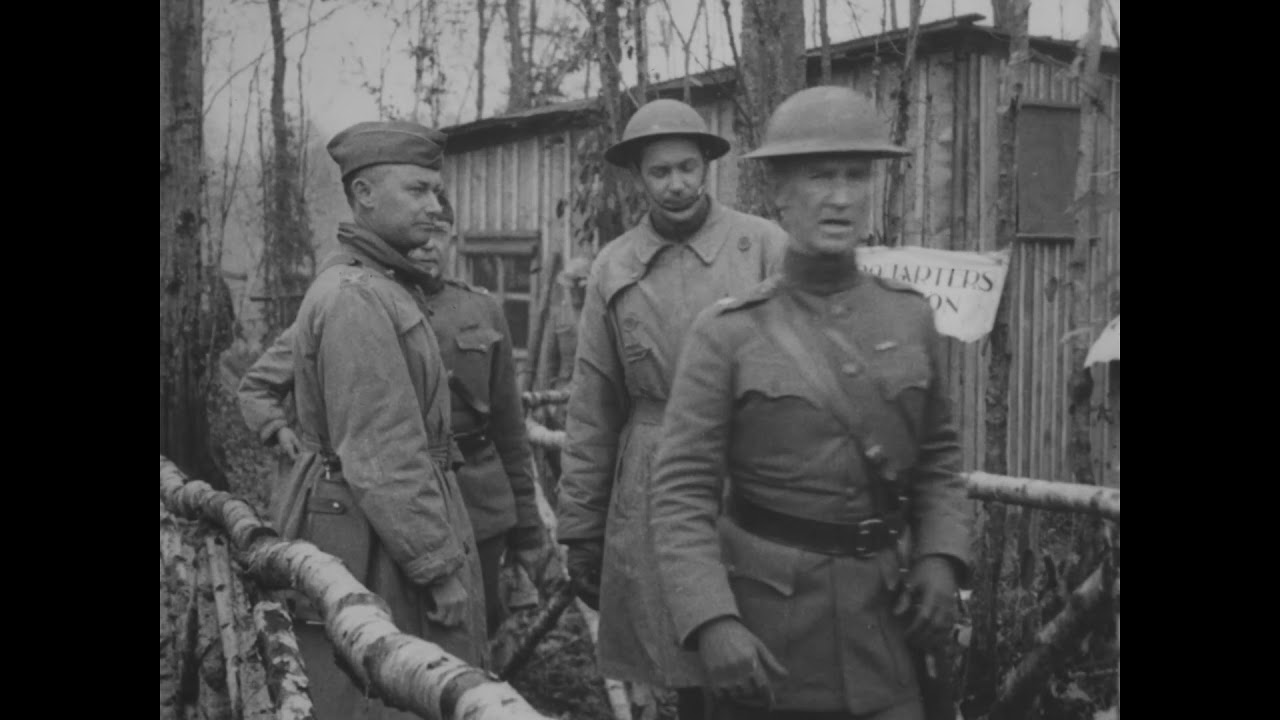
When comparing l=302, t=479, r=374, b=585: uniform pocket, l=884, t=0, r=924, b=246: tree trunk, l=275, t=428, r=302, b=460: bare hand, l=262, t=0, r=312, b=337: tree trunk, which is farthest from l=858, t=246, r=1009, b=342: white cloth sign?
l=262, t=0, r=312, b=337: tree trunk

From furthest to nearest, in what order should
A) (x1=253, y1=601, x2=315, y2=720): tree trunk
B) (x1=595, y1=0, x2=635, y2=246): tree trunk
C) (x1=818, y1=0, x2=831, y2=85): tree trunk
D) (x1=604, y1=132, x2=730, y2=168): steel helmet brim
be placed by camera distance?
(x1=595, y1=0, x2=635, y2=246): tree trunk, (x1=818, y1=0, x2=831, y2=85): tree trunk, (x1=604, y1=132, x2=730, y2=168): steel helmet brim, (x1=253, y1=601, x2=315, y2=720): tree trunk

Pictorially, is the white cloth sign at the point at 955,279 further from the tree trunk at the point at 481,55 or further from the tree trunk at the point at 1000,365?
the tree trunk at the point at 481,55

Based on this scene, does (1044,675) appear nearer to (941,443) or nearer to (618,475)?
(618,475)

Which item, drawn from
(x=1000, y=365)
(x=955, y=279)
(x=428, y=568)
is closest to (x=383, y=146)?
(x=428, y=568)

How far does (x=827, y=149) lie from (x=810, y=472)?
75 cm

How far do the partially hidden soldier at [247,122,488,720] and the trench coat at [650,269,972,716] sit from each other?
811 mm

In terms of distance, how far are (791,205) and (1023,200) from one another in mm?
6230

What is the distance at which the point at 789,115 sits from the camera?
10.3 feet

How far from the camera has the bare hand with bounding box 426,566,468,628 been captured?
371cm

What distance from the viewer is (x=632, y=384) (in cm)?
469

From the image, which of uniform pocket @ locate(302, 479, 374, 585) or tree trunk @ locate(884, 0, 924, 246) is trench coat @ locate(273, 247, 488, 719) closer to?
uniform pocket @ locate(302, 479, 374, 585)

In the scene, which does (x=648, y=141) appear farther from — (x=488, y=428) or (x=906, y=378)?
(x=906, y=378)

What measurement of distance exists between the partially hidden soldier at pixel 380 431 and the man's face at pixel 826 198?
1215 millimetres
